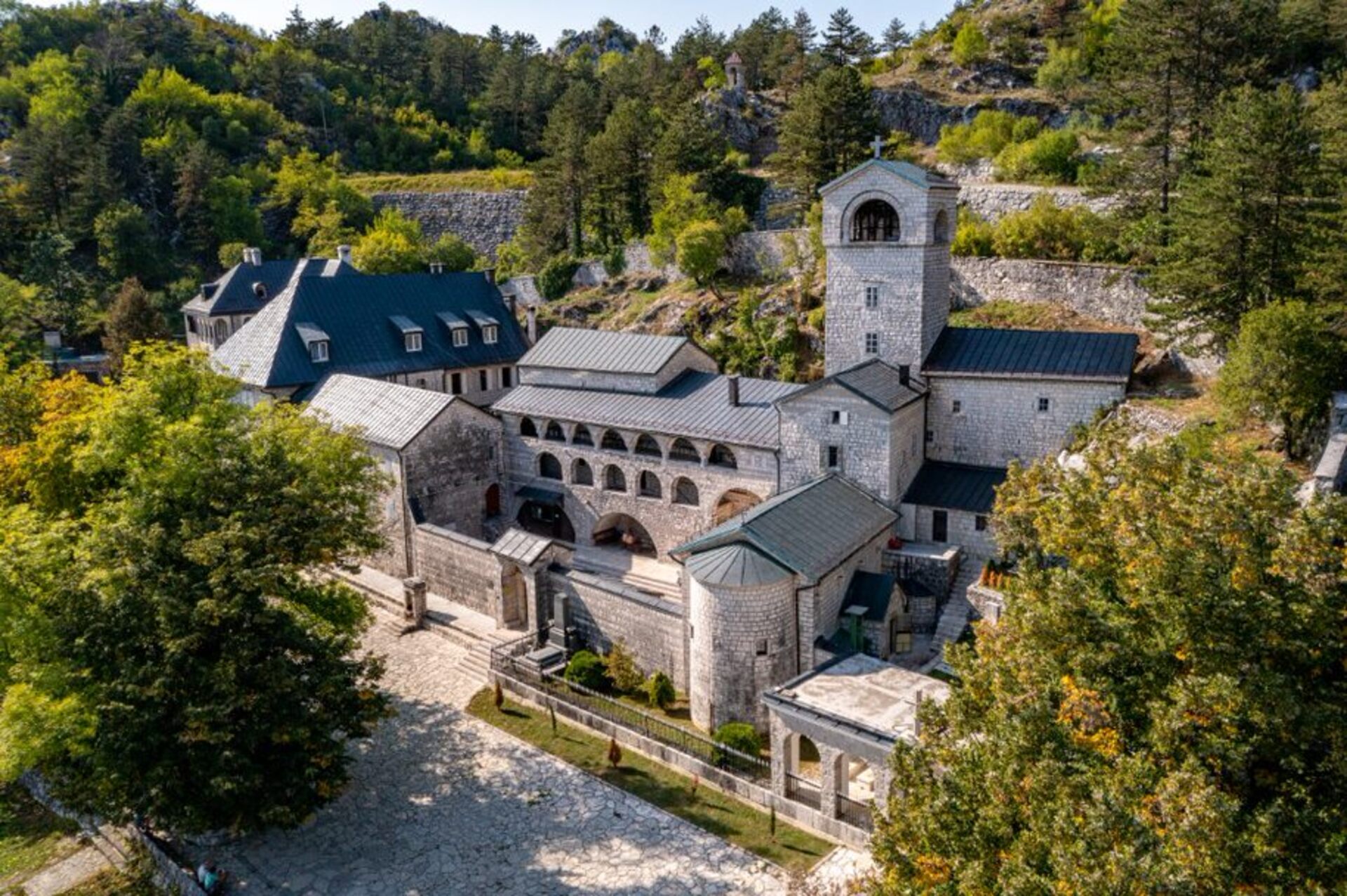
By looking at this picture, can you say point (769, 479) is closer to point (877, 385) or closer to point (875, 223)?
point (877, 385)

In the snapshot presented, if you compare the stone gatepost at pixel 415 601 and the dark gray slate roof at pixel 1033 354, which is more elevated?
the dark gray slate roof at pixel 1033 354

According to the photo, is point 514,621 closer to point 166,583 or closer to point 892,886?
point 166,583

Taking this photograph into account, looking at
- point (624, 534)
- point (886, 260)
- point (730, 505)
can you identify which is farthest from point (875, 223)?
point (624, 534)

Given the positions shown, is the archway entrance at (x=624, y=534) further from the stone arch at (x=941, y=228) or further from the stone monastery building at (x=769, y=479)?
the stone arch at (x=941, y=228)

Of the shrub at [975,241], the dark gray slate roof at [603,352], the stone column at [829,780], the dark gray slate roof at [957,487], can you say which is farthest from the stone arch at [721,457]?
the shrub at [975,241]

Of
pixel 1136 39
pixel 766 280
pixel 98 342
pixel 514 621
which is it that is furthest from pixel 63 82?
pixel 1136 39
